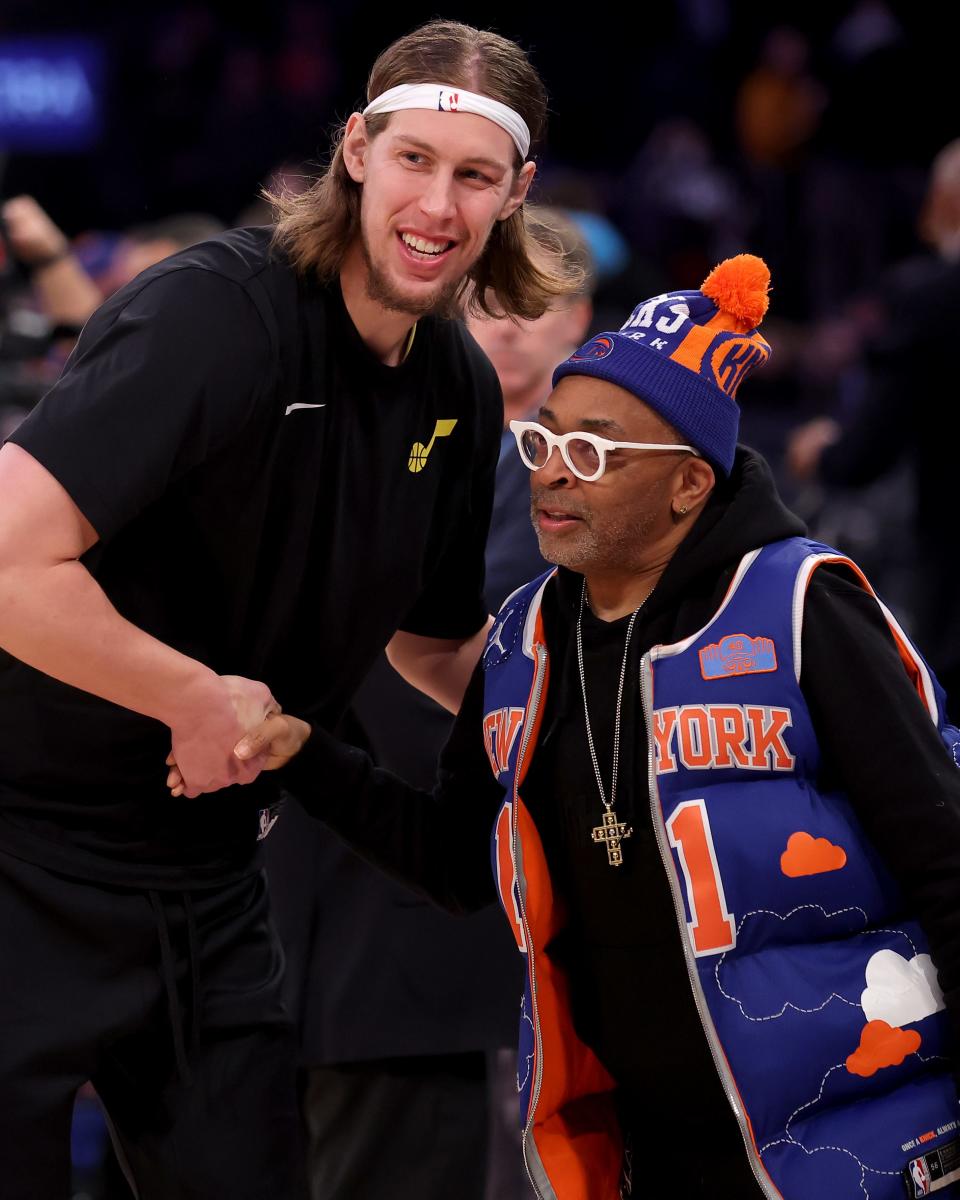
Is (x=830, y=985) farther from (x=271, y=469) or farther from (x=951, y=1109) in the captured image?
(x=271, y=469)

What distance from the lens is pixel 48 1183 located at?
2543 mm

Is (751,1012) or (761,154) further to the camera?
(761,154)

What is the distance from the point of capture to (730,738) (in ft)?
7.80

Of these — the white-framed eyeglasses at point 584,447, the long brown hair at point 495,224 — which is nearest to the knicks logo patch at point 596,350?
the white-framed eyeglasses at point 584,447

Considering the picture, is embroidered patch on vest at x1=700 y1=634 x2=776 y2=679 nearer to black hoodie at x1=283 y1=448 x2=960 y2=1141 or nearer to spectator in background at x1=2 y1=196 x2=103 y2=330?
black hoodie at x1=283 y1=448 x2=960 y2=1141

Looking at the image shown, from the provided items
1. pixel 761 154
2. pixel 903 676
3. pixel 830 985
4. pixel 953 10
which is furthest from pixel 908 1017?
pixel 953 10

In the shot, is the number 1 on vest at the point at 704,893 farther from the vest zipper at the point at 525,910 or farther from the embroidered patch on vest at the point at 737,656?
the vest zipper at the point at 525,910

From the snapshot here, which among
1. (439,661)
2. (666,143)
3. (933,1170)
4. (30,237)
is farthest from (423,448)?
(666,143)

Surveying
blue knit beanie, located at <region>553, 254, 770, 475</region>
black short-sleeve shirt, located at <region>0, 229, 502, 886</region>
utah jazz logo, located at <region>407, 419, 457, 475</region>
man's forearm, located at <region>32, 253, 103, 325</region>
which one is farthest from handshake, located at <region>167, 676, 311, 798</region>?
man's forearm, located at <region>32, 253, 103, 325</region>

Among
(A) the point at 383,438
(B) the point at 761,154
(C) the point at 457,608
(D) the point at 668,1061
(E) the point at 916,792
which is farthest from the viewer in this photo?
(B) the point at 761,154

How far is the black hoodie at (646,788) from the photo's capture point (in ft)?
7.63

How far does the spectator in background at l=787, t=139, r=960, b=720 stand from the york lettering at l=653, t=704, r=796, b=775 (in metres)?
2.39

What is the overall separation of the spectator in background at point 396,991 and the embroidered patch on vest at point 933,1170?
116 cm

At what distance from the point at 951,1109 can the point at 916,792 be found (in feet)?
1.49
